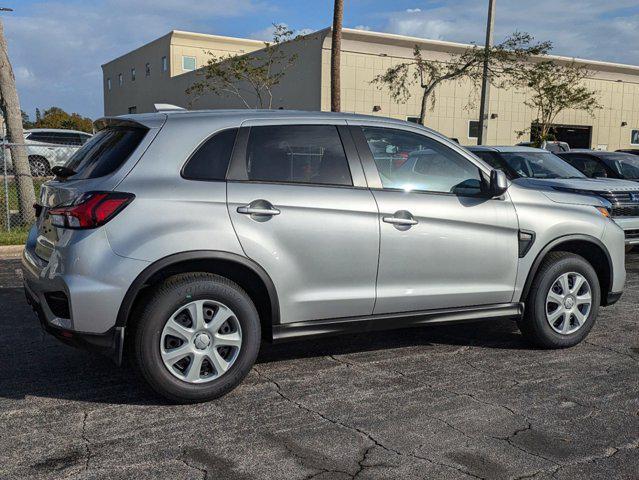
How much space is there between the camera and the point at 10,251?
1018 centimetres

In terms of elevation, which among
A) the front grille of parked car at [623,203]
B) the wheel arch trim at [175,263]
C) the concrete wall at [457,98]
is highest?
the concrete wall at [457,98]

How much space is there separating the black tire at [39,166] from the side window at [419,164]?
15219 millimetres

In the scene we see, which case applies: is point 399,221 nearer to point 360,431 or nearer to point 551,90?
point 360,431

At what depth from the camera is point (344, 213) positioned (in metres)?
4.41

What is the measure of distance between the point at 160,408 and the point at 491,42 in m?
20.4

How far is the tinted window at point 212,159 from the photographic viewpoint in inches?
163

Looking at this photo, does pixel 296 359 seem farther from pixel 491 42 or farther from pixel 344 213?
pixel 491 42

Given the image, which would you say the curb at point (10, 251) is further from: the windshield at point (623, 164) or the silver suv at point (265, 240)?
the windshield at point (623, 164)

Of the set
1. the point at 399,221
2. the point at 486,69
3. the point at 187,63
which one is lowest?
the point at 399,221

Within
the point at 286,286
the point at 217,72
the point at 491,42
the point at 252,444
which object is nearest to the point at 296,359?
the point at 286,286

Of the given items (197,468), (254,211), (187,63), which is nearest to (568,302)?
(254,211)

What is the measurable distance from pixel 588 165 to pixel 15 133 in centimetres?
1044

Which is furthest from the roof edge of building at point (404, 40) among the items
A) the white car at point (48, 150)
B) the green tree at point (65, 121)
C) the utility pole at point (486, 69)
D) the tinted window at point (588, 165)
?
the green tree at point (65, 121)

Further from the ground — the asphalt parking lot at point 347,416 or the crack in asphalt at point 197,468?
the asphalt parking lot at point 347,416
